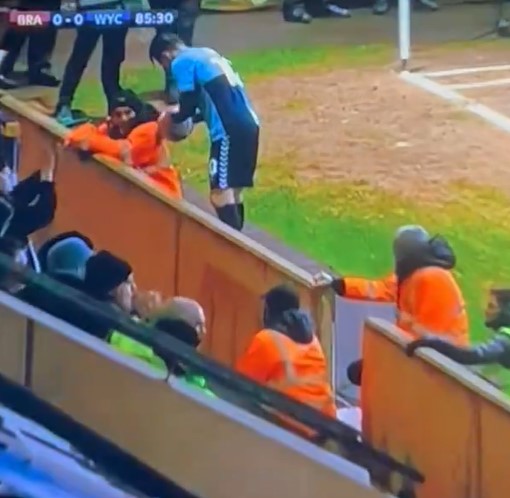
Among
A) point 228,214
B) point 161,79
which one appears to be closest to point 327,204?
point 228,214

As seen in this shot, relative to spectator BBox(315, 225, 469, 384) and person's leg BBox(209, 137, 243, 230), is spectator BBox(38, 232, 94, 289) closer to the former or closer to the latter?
person's leg BBox(209, 137, 243, 230)

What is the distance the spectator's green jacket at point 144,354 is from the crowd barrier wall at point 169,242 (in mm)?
52

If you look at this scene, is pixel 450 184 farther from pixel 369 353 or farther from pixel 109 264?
pixel 109 264

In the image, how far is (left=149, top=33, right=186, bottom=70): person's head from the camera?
2.08 meters

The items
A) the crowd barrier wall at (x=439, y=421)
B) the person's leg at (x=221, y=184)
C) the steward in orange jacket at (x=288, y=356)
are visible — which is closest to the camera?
the crowd barrier wall at (x=439, y=421)

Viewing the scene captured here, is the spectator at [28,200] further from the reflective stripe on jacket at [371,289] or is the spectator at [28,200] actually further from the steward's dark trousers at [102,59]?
the reflective stripe on jacket at [371,289]

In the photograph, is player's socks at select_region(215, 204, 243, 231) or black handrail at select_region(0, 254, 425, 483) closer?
black handrail at select_region(0, 254, 425, 483)

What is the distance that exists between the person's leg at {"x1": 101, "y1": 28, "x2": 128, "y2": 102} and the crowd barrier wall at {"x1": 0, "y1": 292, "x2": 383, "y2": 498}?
0.31m

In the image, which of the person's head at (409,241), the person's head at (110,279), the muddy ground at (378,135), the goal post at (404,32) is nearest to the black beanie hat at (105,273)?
the person's head at (110,279)

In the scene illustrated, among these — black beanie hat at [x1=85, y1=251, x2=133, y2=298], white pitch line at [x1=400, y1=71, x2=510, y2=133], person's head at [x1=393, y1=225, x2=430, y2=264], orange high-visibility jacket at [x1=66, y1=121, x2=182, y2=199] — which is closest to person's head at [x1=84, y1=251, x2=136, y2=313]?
black beanie hat at [x1=85, y1=251, x2=133, y2=298]

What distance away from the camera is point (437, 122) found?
6.73 ft

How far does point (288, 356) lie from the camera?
1963 mm

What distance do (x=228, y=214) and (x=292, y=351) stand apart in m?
0.20

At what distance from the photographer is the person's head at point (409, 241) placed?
196 cm
